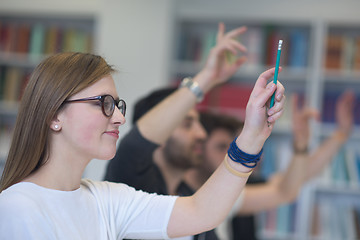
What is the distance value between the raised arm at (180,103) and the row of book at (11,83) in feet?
8.96

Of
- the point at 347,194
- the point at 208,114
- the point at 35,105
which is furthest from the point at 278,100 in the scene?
the point at 347,194

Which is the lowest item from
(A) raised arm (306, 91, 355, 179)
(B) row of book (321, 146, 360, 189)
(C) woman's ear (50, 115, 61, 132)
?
(B) row of book (321, 146, 360, 189)

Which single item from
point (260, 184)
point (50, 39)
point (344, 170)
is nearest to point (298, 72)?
point (344, 170)

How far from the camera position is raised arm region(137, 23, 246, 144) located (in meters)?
1.47

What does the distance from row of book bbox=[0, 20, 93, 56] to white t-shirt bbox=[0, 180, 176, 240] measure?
2936 mm

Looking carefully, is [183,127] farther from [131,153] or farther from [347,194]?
[347,194]

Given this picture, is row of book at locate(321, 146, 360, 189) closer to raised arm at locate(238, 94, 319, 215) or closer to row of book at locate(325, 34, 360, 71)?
row of book at locate(325, 34, 360, 71)

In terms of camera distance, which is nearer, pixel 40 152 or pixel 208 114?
pixel 40 152

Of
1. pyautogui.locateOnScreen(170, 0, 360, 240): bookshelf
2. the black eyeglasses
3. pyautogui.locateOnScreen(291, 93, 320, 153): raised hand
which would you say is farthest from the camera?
pyautogui.locateOnScreen(170, 0, 360, 240): bookshelf

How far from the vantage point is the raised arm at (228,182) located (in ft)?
3.18

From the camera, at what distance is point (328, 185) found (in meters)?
3.54

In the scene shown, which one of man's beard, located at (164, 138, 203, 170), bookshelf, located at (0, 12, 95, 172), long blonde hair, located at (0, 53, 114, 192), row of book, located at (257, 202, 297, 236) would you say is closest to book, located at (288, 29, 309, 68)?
row of book, located at (257, 202, 297, 236)

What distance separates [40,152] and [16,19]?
3.58m

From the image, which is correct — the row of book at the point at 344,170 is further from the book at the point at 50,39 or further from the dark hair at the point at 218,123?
the book at the point at 50,39
